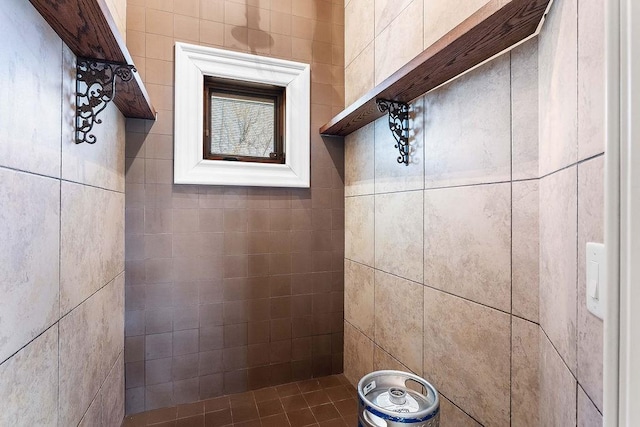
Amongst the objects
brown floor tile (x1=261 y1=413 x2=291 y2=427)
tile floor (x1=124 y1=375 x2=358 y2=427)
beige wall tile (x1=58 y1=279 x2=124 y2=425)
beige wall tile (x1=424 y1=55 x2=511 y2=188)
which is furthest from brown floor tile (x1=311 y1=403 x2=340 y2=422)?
beige wall tile (x1=424 y1=55 x2=511 y2=188)

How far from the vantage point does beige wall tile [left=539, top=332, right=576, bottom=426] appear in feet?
2.31

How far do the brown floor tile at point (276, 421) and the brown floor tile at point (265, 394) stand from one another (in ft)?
0.57

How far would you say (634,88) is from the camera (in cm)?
39

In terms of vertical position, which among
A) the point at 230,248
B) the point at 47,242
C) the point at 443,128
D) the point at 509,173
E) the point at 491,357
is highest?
the point at 443,128

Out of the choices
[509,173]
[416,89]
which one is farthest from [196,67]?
[509,173]

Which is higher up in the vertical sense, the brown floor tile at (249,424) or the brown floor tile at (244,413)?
the brown floor tile at (244,413)

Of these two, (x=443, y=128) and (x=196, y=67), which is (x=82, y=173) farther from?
(x=443, y=128)

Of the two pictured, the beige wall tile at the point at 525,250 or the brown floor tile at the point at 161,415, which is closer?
the beige wall tile at the point at 525,250

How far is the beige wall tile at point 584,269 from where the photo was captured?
562 mm

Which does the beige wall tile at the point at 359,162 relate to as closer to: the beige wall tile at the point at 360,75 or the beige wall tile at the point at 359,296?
the beige wall tile at the point at 360,75

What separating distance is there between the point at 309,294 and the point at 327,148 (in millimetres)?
1008

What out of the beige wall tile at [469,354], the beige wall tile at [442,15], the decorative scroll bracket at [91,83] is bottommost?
the beige wall tile at [469,354]

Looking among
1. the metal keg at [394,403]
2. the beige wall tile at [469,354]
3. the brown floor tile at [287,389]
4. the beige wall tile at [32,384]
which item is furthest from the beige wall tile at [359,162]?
the beige wall tile at [32,384]

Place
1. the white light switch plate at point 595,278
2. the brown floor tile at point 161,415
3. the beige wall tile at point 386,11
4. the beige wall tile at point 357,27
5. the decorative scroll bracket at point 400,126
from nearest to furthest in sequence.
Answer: the white light switch plate at point 595,278
the decorative scroll bracket at point 400,126
the beige wall tile at point 386,11
the brown floor tile at point 161,415
the beige wall tile at point 357,27
